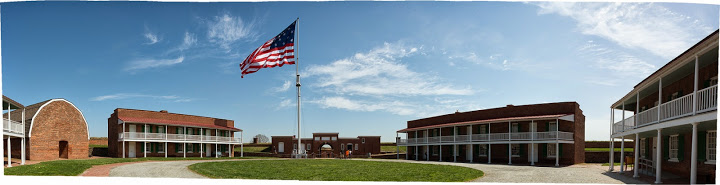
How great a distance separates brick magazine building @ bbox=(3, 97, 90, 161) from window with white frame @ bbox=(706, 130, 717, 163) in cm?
3482

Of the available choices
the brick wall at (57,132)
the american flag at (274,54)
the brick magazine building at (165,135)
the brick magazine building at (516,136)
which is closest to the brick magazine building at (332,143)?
the brick magazine building at (165,135)

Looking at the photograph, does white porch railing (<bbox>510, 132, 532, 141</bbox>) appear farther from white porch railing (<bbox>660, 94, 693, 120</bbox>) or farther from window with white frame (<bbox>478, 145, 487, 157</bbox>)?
white porch railing (<bbox>660, 94, 693, 120</bbox>)

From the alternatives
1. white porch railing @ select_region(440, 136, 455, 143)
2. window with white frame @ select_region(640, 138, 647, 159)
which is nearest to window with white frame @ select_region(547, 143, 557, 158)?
window with white frame @ select_region(640, 138, 647, 159)

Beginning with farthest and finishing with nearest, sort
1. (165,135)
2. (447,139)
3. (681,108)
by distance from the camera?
(165,135)
(447,139)
(681,108)

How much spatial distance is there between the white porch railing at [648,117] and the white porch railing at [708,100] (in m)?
3.31

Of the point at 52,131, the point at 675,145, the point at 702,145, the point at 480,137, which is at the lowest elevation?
the point at 480,137

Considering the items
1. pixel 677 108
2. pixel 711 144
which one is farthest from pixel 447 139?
pixel 677 108

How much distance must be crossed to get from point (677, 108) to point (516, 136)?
56.1ft

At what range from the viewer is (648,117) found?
17359 mm

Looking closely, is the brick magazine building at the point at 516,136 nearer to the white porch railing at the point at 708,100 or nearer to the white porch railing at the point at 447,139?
the white porch railing at the point at 447,139

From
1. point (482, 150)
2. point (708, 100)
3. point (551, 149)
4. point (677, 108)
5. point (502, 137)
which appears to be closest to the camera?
point (708, 100)

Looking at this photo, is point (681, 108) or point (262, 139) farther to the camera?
point (262, 139)

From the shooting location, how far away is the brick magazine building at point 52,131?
2975 centimetres

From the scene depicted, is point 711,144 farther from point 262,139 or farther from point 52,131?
point 262,139
